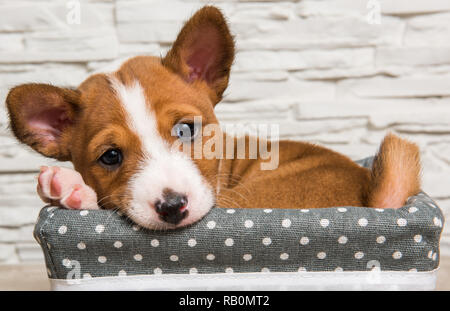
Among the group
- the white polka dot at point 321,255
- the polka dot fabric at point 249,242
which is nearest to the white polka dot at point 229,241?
the polka dot fabric at point 249,242

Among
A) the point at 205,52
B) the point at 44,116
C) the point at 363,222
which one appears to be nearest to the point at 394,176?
the point at 363,222

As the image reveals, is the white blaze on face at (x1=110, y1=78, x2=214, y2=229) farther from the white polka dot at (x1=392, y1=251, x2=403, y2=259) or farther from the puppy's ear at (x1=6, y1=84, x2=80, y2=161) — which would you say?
the white polka dot at (x1=392, y1=251, x2=403, y2=259)

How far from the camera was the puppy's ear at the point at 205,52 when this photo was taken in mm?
1686

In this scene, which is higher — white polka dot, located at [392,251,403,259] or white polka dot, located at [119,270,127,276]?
white polka dot, located at [392,251,403,259]

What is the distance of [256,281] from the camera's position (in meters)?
1.36

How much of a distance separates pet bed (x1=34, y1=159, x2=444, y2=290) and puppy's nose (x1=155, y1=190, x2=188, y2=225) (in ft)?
0.14

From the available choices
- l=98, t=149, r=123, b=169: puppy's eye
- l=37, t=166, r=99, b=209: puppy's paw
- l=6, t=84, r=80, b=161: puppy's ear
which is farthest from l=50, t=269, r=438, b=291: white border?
l=6, t=84, r=80, b=161: puppy's ear

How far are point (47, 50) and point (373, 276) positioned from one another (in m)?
2.27

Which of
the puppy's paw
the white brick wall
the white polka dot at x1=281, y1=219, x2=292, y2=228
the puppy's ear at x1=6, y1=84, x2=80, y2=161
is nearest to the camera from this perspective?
the white polka dot at x1=281, y1=219, x2=292, y2=228

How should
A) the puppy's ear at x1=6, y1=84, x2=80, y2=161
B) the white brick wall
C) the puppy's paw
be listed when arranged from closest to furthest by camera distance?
the puppy's paw → the puppy's ear at x1=6, y1=84, x2=80, y2=161 → the white brick wall

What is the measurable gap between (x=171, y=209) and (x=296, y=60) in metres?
1.69

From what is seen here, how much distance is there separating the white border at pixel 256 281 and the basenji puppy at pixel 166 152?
0.19 m

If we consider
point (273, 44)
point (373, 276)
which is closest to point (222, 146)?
point (373, 276)

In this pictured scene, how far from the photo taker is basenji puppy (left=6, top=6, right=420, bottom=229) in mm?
1436
